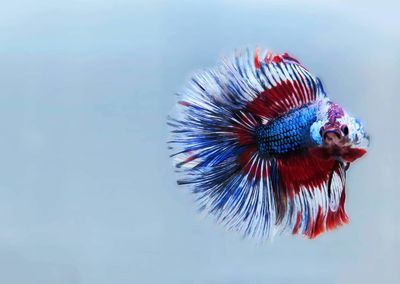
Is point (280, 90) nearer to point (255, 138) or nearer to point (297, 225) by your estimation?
point (255, 138)

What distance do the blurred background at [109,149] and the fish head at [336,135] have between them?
0.18 metres

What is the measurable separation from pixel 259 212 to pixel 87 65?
0.37m

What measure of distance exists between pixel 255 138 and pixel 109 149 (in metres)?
0.24

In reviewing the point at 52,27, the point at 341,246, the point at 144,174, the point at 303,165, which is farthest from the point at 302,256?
the point at 52,27

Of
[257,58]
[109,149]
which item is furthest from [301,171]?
[109,149]

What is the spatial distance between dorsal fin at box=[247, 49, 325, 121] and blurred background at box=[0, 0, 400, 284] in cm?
9

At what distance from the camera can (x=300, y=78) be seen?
2.92 ft

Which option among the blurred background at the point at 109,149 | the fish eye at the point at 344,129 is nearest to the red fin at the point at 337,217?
the blurred background at the point at 109,149

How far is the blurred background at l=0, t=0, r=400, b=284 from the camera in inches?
36.3

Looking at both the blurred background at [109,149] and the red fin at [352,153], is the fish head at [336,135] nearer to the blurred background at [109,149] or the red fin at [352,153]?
the red fin at [352,153]

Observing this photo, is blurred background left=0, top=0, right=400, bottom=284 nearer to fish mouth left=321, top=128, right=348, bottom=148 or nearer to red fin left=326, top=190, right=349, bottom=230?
red fin left=326, top=190, right=349, bottom=230

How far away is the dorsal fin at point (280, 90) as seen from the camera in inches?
34.7

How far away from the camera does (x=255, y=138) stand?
0.88 m

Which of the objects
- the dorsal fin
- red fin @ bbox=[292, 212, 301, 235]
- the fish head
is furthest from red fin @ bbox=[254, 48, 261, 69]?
red fin @ bbox=[292, 212, 301, 235]
